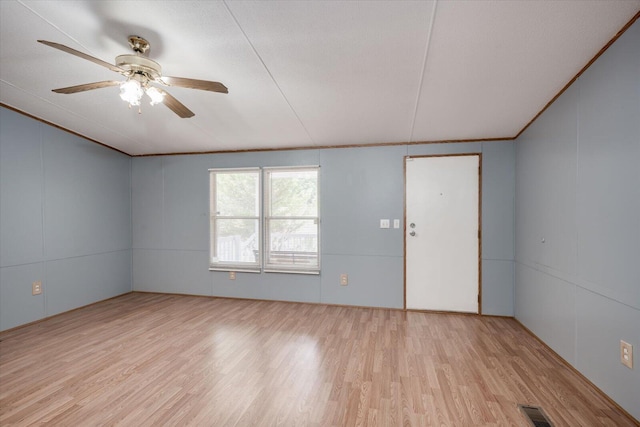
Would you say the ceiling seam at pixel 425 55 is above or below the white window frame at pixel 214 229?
above

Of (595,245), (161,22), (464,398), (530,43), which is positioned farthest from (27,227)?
(595,245)

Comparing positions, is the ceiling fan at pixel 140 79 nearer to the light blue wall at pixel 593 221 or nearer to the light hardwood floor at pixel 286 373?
the light hardwood floor at pixel 286 373

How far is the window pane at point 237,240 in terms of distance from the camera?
4.69 metres

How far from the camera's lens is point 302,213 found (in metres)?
4.50

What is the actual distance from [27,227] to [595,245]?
19.0ft

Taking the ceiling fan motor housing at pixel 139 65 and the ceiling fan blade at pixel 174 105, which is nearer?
the ceiling fan motor housing at pixel 139 65

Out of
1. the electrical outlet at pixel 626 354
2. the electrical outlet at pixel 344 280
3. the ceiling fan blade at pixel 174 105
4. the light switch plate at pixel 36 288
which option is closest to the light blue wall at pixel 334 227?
the electrical outlet at pixel 344 280

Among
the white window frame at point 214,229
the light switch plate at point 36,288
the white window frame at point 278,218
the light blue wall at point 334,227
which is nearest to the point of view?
the light switch plate at point 36,288

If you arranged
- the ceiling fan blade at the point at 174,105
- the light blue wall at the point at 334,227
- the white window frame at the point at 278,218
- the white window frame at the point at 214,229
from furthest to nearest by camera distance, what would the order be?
the white window frame at the point at 214,229 < the white window frame at the point at 278,218 < the light blue wall at the point at 334,227 < the ceiling fan blade at the point at 174,105

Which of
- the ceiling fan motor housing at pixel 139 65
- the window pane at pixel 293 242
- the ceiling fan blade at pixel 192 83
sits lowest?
the window pane at pixel 293 242

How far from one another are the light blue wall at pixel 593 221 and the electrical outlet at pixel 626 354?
37 millimetres

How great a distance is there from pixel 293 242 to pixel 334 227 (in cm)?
69

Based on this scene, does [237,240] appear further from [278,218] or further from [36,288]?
[36,288]

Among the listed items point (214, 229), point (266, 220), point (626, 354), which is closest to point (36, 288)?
point (214, 229)
